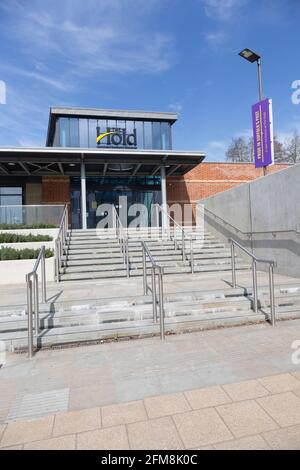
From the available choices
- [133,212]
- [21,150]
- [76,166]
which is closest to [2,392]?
[21,150]

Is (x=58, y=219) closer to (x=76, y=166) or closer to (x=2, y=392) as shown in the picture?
(x=76, y=166)

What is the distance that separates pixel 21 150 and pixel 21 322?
1034 centimetres

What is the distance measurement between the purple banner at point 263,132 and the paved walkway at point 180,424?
31.1 ft

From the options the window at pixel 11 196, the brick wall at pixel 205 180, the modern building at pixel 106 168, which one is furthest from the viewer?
the brick wall at pixel 205 180

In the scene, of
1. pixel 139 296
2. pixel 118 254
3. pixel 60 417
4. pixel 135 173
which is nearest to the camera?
pixel 60 417

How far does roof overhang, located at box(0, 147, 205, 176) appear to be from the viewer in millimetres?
14164

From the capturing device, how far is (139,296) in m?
6.08

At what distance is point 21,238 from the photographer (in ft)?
34.9

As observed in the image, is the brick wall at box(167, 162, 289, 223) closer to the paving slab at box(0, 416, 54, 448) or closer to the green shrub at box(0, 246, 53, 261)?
the green shrub at box(0, 246, 53, 261)

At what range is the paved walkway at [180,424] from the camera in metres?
2.44

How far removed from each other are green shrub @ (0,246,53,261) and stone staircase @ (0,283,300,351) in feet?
14.5

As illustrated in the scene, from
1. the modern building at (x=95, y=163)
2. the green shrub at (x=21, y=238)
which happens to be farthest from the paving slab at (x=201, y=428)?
the modern building at (x=95, y=163)

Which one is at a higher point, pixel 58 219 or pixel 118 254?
pixel 58 219

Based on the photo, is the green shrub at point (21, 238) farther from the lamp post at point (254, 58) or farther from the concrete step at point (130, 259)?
the lamp post at point (254, 58)
